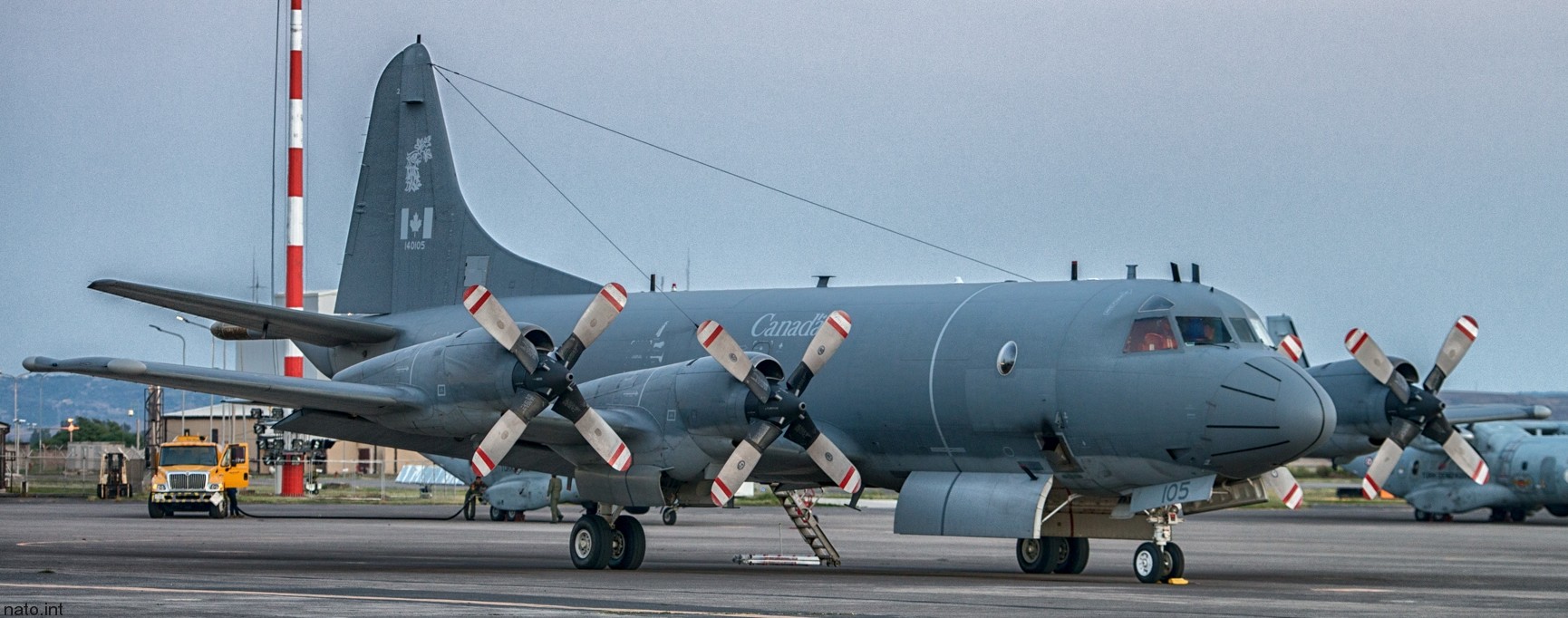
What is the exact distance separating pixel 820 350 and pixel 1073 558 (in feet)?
15.6

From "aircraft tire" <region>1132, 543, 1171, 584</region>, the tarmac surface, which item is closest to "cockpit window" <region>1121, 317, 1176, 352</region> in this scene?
"aircraft tire" <region>1132, 543, 1171, 584</region>

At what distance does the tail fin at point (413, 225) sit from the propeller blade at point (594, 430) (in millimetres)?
6904

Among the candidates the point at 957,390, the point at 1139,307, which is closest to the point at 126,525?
the point at 957,390

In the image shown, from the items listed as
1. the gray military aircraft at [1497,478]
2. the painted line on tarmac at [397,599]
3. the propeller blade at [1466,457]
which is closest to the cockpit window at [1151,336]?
the propeller blade at [1466,457]

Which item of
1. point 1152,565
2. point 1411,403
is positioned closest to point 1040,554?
point 1152,565

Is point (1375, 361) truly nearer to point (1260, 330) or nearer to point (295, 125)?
point (1260, 330)

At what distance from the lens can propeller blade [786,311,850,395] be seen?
1972 centimetres

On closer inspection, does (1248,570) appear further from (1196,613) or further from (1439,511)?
(1439,511)

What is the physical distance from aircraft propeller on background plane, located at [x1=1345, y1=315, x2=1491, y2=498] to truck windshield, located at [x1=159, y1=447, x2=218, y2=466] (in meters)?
29.1

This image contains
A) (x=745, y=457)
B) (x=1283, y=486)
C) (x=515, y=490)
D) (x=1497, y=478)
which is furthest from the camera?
(x=1497, y=478)

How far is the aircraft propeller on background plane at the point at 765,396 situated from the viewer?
19250 mm

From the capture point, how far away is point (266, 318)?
21.8 meters

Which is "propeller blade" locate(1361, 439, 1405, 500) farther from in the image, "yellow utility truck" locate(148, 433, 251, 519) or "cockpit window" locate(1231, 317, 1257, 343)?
"yellow utility truck" locate(148, 433, 251, 519)

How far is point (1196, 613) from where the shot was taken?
14.3 metres
